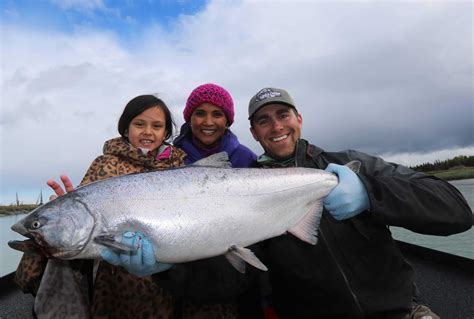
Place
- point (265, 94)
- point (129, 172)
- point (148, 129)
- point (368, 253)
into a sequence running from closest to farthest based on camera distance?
point (368, 253)
point (129, 172)
point (148, 129)
point (265, 94)

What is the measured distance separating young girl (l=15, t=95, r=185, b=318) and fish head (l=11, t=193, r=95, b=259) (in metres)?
0.79

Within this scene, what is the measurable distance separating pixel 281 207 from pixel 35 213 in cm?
211

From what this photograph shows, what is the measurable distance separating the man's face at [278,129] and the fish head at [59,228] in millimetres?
2314

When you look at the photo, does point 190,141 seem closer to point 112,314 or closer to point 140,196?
point 140,196

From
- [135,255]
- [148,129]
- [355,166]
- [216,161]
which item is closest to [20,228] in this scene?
[135,255]

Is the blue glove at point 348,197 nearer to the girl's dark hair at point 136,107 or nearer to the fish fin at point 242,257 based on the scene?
the fish fin at point 242,257

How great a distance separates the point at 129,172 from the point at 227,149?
4.69 feet

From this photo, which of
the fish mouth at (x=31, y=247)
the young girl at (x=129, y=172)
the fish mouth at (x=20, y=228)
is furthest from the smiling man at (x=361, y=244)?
the fish mouth at (x=20, y=228)

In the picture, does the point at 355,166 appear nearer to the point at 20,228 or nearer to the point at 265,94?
the point at 265,94

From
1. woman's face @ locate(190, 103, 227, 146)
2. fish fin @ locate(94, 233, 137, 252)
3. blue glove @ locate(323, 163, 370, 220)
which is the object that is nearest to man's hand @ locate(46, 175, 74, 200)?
fish fin @ locate(94, 233, 137, 252)

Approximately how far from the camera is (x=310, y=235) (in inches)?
123

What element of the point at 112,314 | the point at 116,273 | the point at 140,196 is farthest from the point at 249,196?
the point at 112,314

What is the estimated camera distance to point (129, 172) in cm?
361

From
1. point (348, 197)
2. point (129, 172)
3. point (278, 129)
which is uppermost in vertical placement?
point (278, 129)
